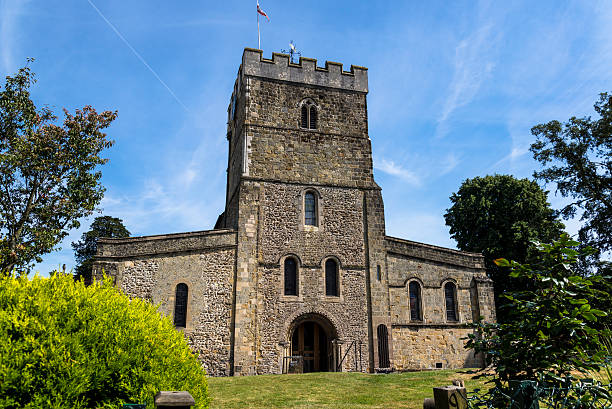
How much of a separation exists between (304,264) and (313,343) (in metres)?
3.55

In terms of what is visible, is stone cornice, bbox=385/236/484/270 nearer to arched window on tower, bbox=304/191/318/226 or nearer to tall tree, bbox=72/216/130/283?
arched window on tower, bbox=304/191/318/226

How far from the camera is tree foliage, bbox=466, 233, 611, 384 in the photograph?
420 centimetres

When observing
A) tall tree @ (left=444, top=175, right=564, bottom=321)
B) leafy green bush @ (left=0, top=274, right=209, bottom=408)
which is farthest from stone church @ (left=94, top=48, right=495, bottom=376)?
leafy green bush @ (left=0, top=274, right=209, bottom=408)

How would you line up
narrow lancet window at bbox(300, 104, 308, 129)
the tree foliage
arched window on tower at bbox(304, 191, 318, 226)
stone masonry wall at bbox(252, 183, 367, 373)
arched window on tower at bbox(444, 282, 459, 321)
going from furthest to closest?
narrow lancet window at bbox(300, 104, 308, 129) < arched window on tower at bbox(444, 282, 459, 321) < arched window on tower at bbox(304, 191, 318, 226) < stone masonry wall at bbox(252, 183, 367, 373) < the tree foliage

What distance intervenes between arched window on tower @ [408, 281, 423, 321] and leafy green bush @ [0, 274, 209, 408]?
1635 centimetres

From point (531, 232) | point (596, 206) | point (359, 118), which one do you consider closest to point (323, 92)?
point (359, 118)

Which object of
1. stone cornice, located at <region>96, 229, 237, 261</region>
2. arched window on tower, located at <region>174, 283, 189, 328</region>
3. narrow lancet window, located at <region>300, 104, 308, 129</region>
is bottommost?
arched window on tower, located at <region>174, 283, 189, 328</region>

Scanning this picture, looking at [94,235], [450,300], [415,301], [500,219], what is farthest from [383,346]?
[94,235]

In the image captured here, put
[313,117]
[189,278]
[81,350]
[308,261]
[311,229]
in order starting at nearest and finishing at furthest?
[81,350]
[189,278]
[308,261]
[311,229]
[313,117]

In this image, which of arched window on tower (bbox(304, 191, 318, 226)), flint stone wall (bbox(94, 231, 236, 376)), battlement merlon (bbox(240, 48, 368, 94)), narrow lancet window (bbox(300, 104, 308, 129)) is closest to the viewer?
flint stone wall (bbox(94, 231, 236, 376))

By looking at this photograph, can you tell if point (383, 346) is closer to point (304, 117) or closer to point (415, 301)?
point (415, 301)

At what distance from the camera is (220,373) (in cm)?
1809

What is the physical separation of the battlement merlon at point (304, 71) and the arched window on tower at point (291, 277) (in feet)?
30.2

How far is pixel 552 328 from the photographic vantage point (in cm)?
423
